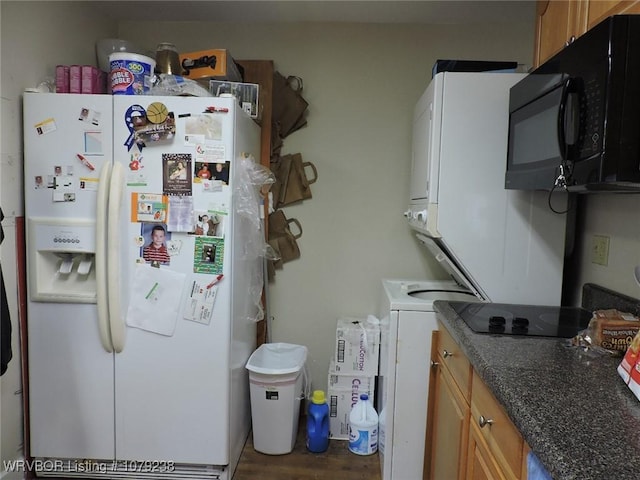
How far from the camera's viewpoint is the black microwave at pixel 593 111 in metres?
1.01

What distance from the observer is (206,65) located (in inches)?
87.0

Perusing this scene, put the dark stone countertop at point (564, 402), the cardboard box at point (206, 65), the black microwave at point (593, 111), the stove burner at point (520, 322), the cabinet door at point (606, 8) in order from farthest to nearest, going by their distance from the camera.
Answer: the cardboard box at point (206, 65), the stove burner at point (520, 322), the cabinet door at point (606, 8), the black microwave at point (593, 111), the dark stone countertop at point (564, 402)

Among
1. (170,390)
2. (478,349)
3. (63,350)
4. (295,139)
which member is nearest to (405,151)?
(295,139)

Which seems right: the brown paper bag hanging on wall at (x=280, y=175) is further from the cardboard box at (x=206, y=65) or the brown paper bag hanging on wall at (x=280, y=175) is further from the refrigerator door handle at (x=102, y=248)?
the refrigerator door handle at (x=102, y=248)

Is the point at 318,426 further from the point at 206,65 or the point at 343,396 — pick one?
the point at 206,65

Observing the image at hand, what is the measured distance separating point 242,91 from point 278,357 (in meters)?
1.53

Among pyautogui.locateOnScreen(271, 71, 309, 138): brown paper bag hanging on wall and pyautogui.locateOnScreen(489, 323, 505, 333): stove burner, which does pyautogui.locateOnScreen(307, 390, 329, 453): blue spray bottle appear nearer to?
pyautogui.locateOnScreen(489, 323, 505, 333): stove burner

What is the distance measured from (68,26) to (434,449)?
8.86 ft

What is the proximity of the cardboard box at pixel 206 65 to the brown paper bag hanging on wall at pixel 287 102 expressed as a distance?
0.45 metres

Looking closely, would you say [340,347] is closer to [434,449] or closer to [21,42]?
Result: [434,449]

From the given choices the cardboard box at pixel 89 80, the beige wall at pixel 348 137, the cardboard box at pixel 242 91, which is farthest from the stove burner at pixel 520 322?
the cardboard box at pixel 89 80

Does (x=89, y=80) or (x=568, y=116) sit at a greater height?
(x=89, y=80)

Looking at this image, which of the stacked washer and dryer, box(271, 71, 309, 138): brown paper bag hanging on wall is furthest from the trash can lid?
box(271, 71, 309, 138): brown paper bag hanging on wall

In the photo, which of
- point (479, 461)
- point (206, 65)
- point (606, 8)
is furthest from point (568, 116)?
point (206, 65)
